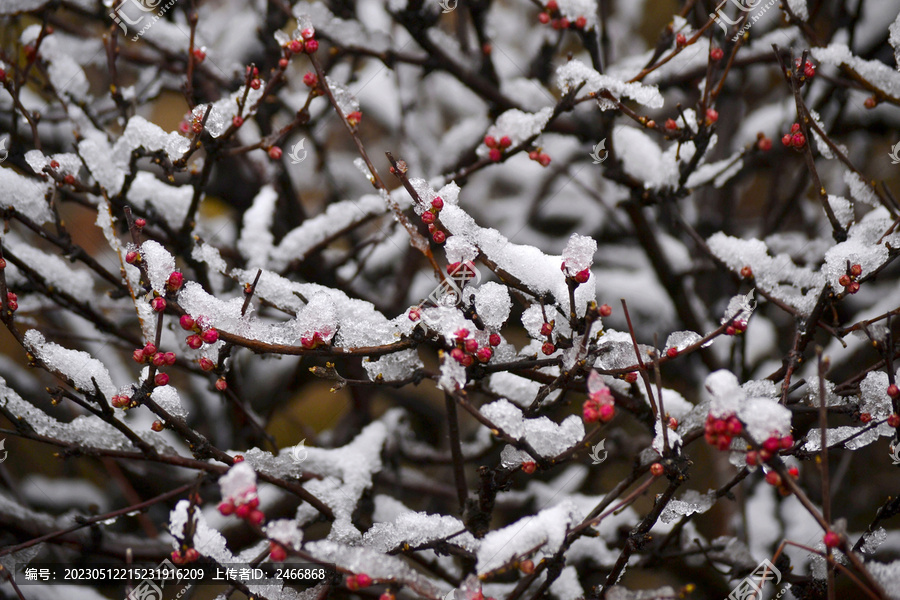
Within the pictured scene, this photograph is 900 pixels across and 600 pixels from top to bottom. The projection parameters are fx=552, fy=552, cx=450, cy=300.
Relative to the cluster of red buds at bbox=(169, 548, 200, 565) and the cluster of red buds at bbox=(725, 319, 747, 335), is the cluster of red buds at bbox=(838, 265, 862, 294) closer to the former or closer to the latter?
the cluster of red buds at bbox=(725, 319, 747, 335)

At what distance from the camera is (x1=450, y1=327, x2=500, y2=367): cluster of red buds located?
1380 mm

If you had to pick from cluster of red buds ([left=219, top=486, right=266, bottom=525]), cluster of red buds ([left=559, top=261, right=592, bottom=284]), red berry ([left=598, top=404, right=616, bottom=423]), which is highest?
cluster of red buds ([left=559, top=261, right=592, bottom=284])

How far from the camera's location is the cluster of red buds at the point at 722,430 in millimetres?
1169

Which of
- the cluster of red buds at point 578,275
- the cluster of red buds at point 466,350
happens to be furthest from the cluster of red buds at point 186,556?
the cluster of red buds at point 578,275

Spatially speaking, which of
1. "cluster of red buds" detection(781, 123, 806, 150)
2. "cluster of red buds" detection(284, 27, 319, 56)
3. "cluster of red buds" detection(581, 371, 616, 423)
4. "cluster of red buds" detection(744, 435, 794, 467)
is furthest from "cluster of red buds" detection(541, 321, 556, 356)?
"cluster of red buds" detection(284, 27, 319, 56)

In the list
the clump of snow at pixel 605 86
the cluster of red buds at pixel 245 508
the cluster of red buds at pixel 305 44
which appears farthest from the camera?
the clump of snow at pixel 605 86

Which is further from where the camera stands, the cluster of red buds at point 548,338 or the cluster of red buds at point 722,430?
the cluster of red buds at point 548,338

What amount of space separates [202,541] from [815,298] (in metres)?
2.01

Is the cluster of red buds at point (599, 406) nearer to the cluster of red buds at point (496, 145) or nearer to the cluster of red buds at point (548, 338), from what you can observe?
the cluster of red buds at point (548, 338)

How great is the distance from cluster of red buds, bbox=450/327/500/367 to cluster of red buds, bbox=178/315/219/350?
2.05ft

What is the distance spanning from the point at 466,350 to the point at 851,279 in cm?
106

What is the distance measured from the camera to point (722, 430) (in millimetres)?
1172

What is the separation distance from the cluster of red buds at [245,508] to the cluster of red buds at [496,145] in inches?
53.3

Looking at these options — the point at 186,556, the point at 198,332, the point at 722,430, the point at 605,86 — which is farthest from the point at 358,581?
the point at 605,86
